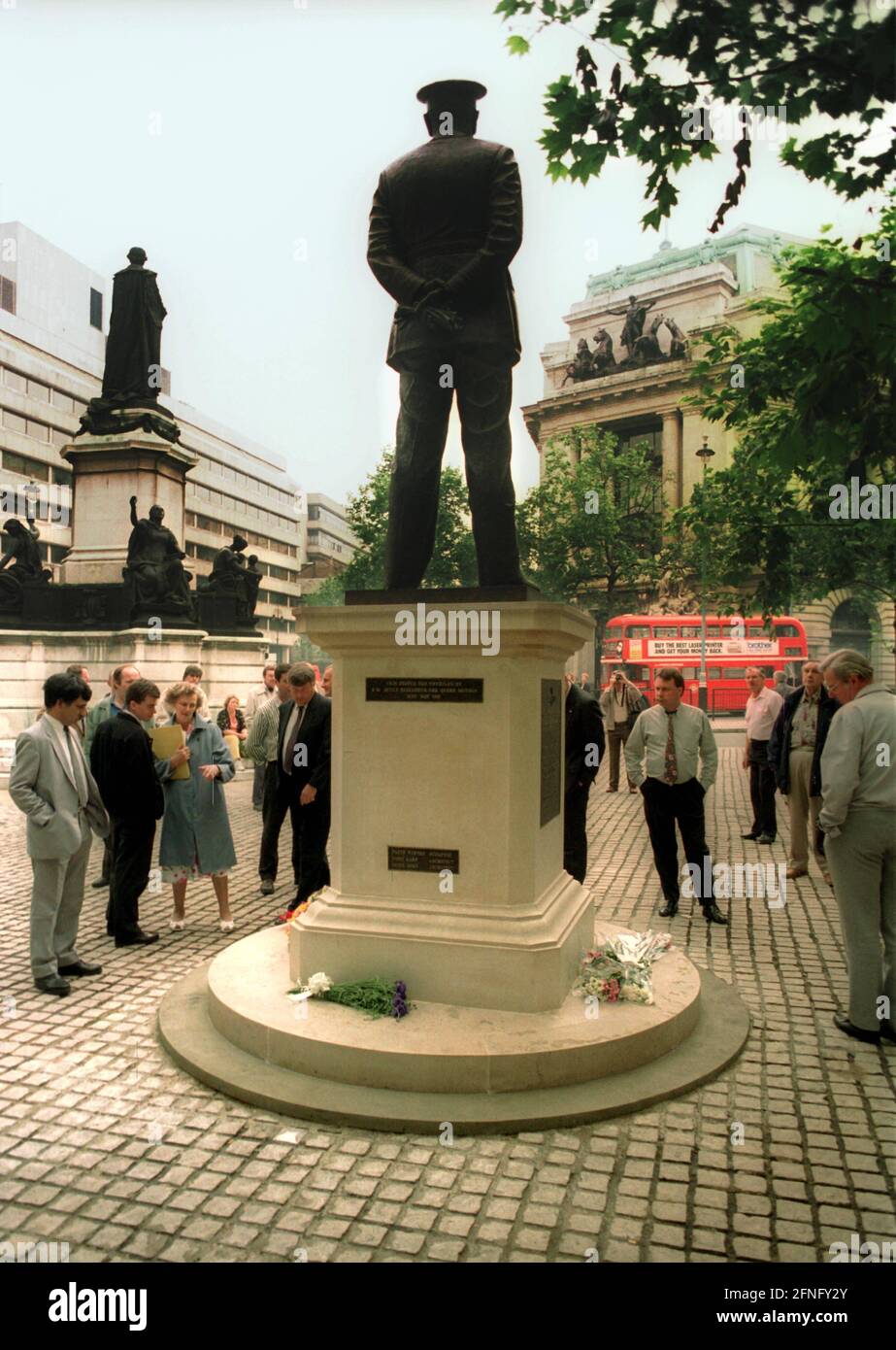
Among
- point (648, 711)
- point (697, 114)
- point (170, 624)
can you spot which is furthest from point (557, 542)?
point (697, 114)

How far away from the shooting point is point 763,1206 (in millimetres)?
3518

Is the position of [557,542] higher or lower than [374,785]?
higher

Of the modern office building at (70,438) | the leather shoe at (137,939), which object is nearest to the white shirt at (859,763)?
the leather shoe at (137,939)

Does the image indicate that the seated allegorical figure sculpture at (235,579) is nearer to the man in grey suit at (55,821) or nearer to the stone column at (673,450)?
the man in grey suit at (55,821)

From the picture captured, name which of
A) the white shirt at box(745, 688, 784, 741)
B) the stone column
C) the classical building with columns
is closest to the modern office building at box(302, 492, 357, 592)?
the classical building with columns

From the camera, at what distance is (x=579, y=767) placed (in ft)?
24.3

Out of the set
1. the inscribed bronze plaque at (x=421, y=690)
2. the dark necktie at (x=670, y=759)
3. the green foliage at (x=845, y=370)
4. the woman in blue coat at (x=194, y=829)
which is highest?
the green foliage at (x=845, y=370)

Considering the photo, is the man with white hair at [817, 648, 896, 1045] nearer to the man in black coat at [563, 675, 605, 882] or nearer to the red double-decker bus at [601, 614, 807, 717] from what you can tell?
the man in black coat at [563, 675, 605, 882]

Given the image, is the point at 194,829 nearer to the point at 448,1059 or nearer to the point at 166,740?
the point at 166,740

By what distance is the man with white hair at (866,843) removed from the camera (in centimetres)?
507

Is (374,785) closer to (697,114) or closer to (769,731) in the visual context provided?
(697,114)

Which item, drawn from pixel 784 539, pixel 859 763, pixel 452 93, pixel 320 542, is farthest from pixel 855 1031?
pixel 320 542

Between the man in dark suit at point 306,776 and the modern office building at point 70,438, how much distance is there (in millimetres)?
44435

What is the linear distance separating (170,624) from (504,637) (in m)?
15.2
